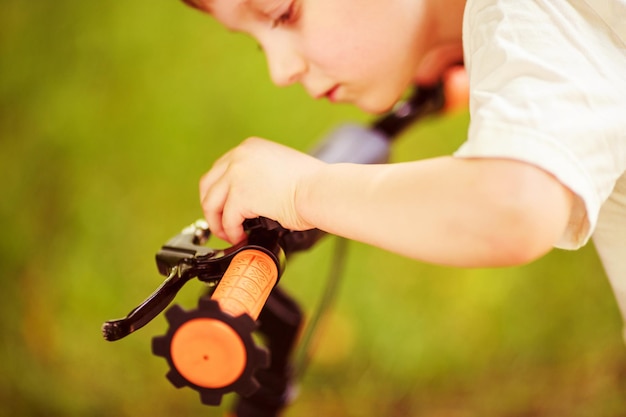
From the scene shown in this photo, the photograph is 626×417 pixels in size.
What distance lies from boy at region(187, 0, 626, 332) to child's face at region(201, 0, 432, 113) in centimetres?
14

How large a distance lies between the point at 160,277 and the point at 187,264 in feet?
2.58

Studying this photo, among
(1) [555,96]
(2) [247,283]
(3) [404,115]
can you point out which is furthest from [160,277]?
(1) [555,96]

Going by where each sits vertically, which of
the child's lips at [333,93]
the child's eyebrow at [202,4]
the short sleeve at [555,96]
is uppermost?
the child's eyebrow at [202,4]

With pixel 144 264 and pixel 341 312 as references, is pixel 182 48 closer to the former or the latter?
pixel 144 264

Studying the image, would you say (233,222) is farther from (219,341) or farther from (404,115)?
(404,115)

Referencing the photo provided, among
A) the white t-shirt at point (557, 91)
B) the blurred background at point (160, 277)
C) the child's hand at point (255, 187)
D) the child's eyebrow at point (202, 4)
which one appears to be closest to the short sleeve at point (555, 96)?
the white t-shirt at point (557, 91)

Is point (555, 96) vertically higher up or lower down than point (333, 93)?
higher up

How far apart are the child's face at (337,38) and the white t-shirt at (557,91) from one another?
151 mm

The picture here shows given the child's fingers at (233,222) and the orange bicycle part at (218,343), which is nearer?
the orange bicycle part at (218,343)

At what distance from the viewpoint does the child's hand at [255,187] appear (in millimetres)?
509

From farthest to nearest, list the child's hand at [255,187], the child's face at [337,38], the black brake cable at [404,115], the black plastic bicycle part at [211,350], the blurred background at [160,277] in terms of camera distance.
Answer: the blurred background at [160,277] < the black brake cable at [404,115] < the child's face at [337,38] < the child's hand at [255,187] < the black plastic bicycle part at [211,350]

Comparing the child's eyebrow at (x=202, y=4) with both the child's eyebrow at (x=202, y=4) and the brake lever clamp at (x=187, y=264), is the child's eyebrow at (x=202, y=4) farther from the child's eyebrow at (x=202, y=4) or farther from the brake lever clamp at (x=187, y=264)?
the brake lever clamp at (x=187, y=264)

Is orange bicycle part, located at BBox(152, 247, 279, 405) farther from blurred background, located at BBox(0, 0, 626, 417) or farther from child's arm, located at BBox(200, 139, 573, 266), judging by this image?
blurred background, located at BBox(0, 0, 626, 417)

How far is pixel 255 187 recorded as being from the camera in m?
0.52
